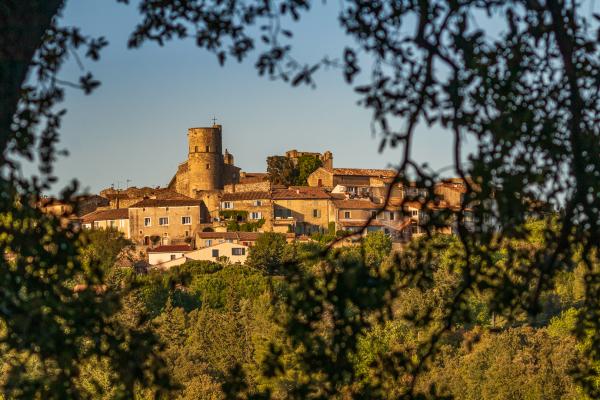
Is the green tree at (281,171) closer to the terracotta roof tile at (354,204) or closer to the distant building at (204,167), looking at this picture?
Answer: the distant building at (204,167)

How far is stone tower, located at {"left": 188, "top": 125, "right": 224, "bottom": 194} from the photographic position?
238 feet

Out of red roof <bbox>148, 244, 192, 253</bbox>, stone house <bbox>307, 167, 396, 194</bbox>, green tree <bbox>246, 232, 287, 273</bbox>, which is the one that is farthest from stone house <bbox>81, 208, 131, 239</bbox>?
stone house <bbox>307, 167, 396, 194</bbox>

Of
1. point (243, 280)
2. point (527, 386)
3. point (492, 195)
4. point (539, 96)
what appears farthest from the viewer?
point (243, 280)

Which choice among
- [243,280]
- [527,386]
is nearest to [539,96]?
[527,386]

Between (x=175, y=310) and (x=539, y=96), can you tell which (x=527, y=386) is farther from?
(x=539, y=96)

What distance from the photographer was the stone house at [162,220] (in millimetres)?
63219

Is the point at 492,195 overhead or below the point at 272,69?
below

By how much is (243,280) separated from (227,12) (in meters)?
46.7

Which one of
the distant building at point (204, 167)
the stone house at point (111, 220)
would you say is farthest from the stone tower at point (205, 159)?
the stone house at point (111, 220)

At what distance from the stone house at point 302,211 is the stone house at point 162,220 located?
4.30 metres

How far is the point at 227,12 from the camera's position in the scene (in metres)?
5.41

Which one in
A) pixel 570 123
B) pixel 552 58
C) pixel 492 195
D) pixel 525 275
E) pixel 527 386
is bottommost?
pixel 527 386

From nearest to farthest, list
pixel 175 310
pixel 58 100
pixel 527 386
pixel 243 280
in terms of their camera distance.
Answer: pixel 58 100 < pixel 527 386 < pixel 175 310 < pixel 243 280

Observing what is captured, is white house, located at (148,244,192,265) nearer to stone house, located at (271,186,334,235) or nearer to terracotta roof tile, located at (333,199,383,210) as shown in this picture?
stone house, located at (271,186,334,235)
